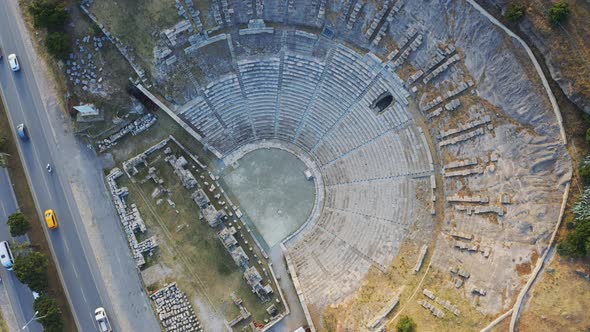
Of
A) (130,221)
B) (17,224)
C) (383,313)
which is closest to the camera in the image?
(383,313)

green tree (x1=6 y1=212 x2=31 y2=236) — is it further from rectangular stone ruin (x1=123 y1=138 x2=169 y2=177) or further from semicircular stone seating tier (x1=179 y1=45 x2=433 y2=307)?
semicircular stone seating tier (x1=179 y1=45 x2=433 y2=307)

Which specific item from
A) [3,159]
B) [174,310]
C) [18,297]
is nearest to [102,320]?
[174,310]

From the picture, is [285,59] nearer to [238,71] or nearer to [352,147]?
[238,71]

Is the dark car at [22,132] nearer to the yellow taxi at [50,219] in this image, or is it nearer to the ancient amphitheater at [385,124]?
the yellow taxi at [50,219]

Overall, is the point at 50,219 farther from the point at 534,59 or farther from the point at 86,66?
the point at 534,59

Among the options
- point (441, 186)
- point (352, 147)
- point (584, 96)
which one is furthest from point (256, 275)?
point (584, 96)

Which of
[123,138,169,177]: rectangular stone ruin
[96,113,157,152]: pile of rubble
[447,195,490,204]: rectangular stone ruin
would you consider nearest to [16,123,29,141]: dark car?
[96,113,157,152]: pile of rubble

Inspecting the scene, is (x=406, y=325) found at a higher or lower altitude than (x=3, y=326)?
lower
